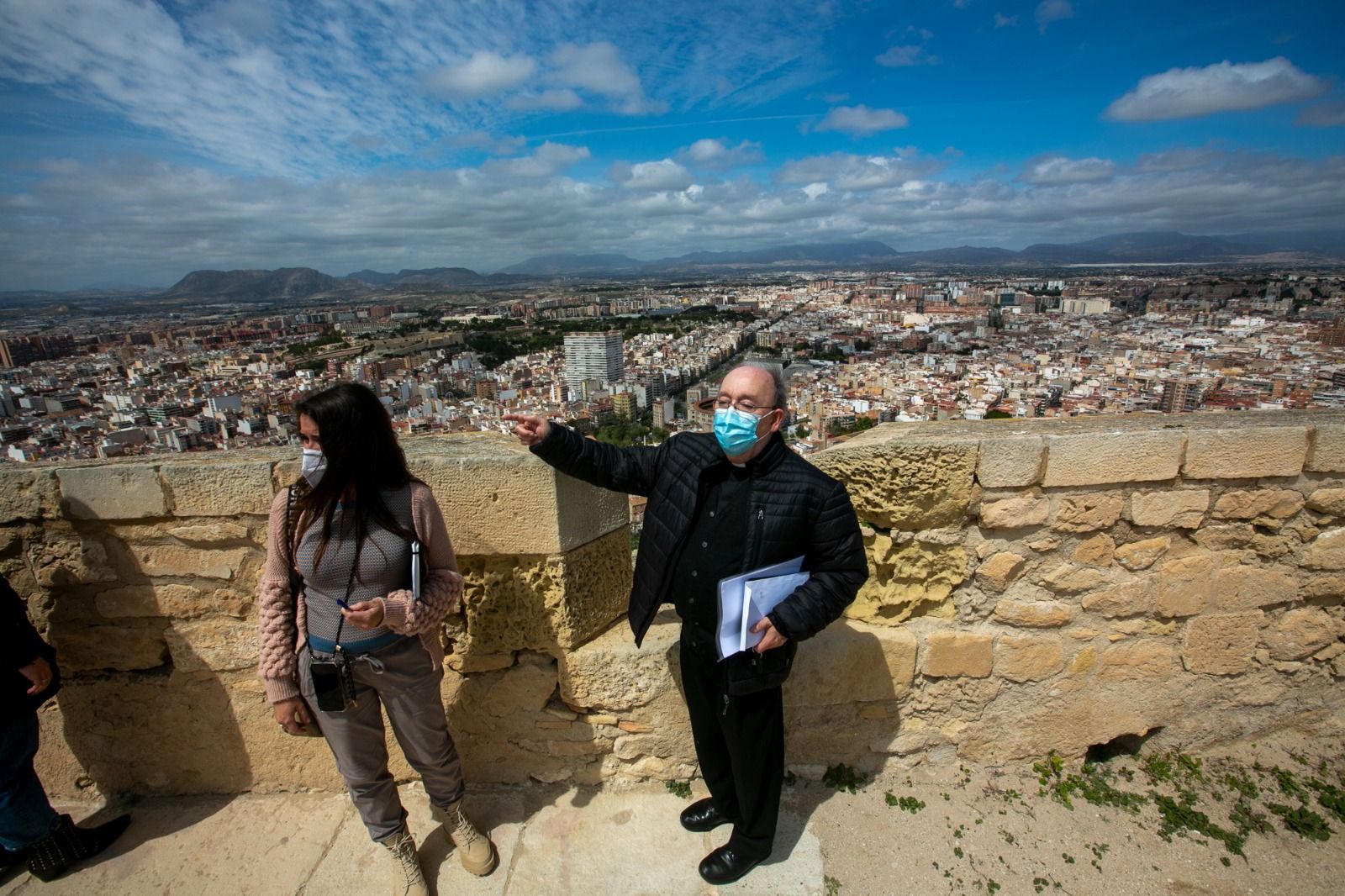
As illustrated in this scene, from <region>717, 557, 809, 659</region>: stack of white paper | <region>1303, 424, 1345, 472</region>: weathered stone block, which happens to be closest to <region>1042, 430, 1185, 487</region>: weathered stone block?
<region>1303, 424, 1345, 472</region>: weathered stone block

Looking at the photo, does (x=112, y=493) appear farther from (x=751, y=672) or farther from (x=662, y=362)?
(x=662, y=362)

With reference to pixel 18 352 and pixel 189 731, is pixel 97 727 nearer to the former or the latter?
pixel 189 731

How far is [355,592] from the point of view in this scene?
5.60ft

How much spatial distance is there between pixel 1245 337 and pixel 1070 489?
32929mm

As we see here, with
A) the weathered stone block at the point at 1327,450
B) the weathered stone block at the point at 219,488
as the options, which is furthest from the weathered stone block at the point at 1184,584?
the weathered stone block at the point at 219,488

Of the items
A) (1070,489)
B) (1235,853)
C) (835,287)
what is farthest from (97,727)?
(835,287)

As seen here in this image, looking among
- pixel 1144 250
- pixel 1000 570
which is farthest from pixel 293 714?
pixel 1144 250

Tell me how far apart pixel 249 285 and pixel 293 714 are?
341 ft

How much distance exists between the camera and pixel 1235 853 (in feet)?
6.81

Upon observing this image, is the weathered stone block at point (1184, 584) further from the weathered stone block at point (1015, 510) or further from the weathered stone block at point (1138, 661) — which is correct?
the weathered stone block at point (1015, 510)

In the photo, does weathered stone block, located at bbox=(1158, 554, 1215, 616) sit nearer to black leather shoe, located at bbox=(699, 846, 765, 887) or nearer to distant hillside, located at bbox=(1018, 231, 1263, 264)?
black leather shoe, located at bbox=(699, 846, 765, 887)

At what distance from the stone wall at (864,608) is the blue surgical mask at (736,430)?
1.86 ft

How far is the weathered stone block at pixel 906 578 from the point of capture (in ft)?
7.32

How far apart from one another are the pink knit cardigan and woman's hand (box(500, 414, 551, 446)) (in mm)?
325
